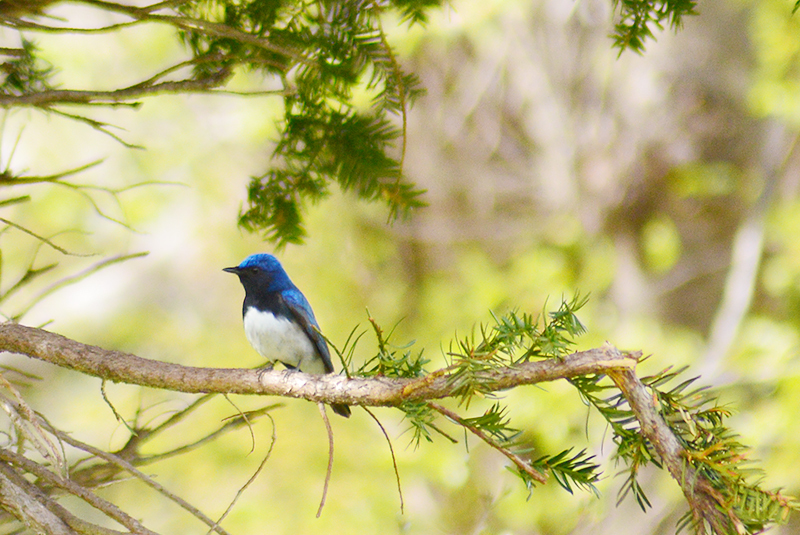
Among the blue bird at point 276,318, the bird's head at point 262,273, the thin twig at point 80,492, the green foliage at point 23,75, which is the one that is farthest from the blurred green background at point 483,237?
the thin twig at point 80,492

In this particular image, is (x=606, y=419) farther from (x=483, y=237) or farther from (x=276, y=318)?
(x=483, y=237)

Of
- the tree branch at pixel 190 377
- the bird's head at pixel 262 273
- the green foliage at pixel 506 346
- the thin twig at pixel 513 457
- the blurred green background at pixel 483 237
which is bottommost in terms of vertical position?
the thin twig at pixel 513 457

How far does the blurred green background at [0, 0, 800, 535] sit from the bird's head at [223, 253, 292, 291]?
76.9 inches

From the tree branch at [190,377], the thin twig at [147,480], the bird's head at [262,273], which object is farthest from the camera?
the bird's head at [262,273]

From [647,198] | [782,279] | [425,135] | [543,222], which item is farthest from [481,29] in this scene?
[782,279]

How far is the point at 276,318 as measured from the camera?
2539 mm

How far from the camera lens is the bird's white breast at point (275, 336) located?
253 cm

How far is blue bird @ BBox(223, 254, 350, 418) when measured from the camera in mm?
2537

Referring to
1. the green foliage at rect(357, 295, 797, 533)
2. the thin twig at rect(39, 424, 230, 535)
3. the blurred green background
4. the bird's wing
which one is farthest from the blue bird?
the blurred green background

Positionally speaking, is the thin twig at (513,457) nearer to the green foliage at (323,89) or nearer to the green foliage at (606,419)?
the green foliage at (606,419)

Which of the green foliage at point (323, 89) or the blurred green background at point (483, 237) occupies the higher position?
the blurred green background at point (483, 237)

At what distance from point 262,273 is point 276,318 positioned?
0.25m

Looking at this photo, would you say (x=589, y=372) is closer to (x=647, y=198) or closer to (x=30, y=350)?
(x=30, y=350)

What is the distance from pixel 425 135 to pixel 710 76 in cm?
245
